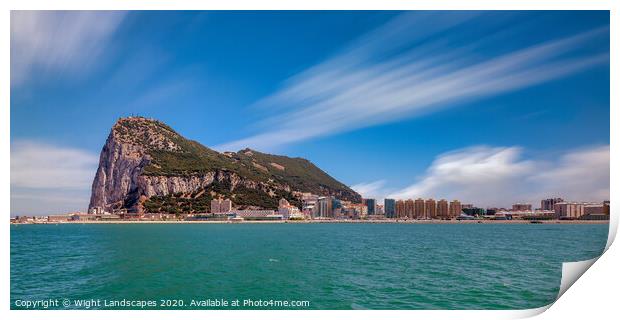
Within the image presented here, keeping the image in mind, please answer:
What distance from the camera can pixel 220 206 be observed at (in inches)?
2869

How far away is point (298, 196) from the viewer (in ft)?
280

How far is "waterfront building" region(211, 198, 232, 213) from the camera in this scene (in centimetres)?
7231

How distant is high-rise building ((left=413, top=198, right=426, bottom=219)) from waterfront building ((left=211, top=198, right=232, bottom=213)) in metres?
31.6

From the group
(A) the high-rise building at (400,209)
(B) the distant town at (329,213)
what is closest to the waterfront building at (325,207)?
(B) the distant town at (329,213)

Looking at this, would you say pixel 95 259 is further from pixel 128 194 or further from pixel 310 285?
pixel 128 194

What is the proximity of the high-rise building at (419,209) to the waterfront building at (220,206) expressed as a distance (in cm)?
3163

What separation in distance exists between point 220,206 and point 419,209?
33549 mm

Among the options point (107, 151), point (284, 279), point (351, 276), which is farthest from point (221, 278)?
point (107, 151)

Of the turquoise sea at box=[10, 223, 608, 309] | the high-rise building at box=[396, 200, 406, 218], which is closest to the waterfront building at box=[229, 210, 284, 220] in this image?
the high-rise building at box=[396, 200, 406, 218]

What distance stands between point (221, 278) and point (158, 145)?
62.6 m

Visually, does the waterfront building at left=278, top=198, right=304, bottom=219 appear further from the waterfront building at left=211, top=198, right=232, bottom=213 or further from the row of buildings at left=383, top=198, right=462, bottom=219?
the row of buildings at left=383, top=198, right=462, bottom=219

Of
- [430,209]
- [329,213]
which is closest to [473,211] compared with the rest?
[430,209]

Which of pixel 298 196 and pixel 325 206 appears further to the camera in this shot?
pixel 298 196

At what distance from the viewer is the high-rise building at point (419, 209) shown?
60.9 meters
